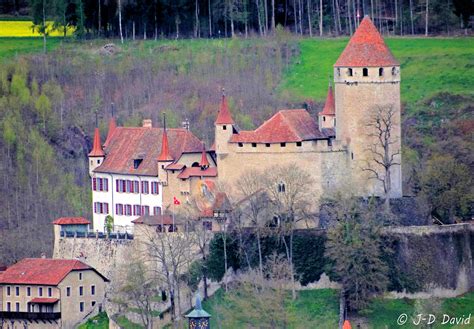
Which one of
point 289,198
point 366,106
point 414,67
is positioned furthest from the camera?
point 414,67

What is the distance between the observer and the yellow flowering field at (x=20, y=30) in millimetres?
173750

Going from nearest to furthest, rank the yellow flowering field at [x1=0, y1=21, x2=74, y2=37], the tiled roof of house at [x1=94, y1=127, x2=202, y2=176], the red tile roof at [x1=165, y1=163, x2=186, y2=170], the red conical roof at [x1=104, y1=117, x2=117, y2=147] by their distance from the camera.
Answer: the red tile roof at [x1=165, y1=163, x2=186, y2=170] < the tiled roof of house at [x1=94, y1=127, x2=202, y2=176] < the red conical roof at [x1=104, y1=117, x2=117, y2=147] < the yellow flowering field at [x1=0, y1=21, x2=74, y2=37]

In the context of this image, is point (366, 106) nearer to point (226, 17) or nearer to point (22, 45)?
point (226, 17)

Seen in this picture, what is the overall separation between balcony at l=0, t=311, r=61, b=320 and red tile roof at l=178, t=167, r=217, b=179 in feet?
29.8

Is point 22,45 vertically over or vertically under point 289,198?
over

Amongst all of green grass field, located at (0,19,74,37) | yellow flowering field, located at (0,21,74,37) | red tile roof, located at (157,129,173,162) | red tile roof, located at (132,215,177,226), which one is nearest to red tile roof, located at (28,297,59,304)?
red tile roof, located at (132,215,177,226)

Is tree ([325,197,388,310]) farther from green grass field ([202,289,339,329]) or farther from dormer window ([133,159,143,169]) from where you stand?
dormer window ([133,159,143,169])

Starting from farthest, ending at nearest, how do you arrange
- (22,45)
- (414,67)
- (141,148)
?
(22,45) < (414,67) < (141,148)

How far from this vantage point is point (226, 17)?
550 feet

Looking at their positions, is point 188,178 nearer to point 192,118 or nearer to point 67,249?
point 67,249

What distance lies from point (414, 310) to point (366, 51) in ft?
43.6

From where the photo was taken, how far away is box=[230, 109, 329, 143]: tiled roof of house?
130 meters

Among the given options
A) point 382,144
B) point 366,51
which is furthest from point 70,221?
point 366,51

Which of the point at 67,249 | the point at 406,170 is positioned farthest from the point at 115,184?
the point at 406,170
